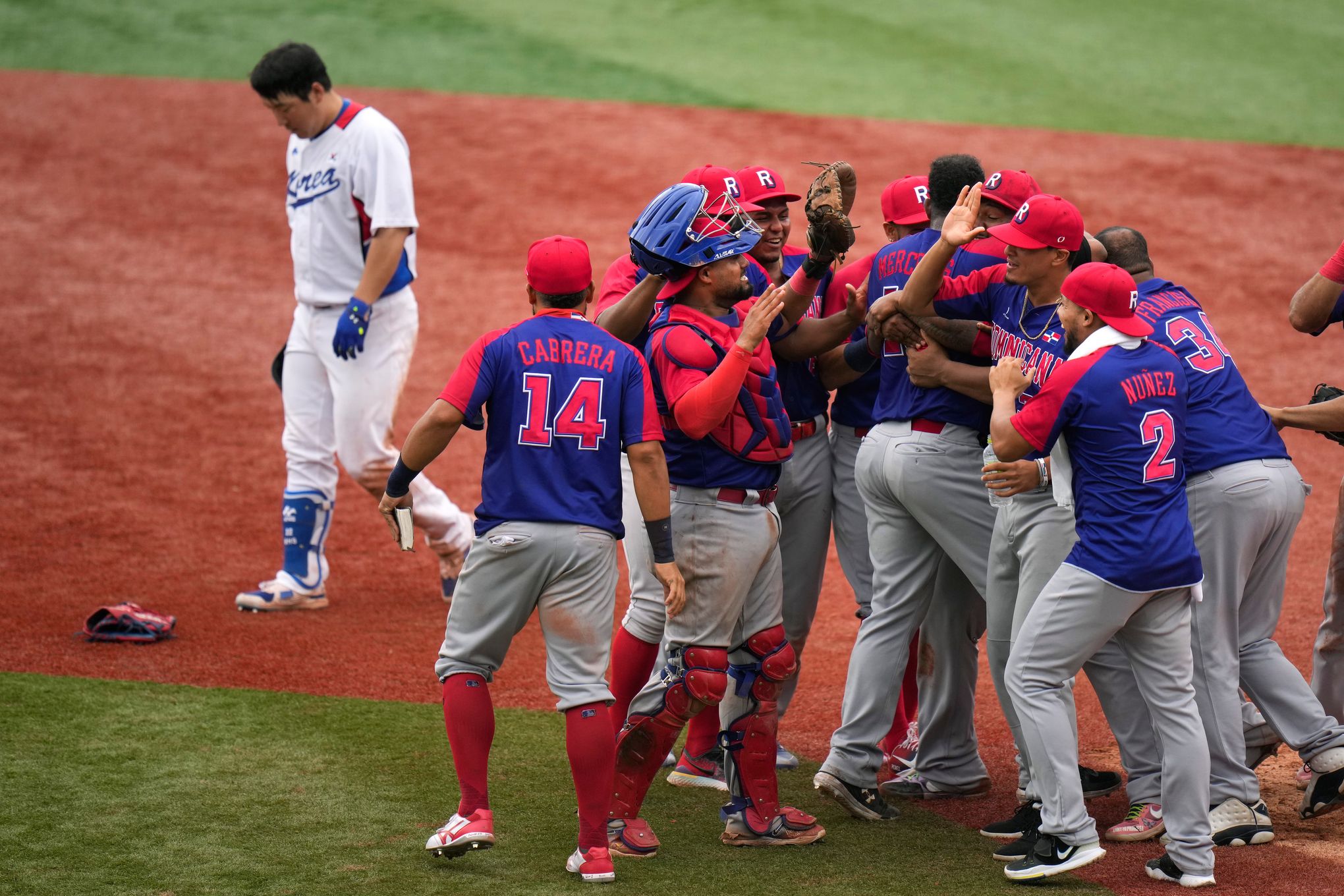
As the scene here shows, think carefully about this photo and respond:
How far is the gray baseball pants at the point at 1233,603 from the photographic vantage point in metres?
4.43

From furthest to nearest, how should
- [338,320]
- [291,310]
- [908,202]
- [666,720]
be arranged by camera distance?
[291,310], [338,320], [908,202], [666,720]

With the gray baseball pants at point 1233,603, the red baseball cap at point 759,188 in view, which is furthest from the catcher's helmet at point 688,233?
the gray baseball pants at point 1233,603

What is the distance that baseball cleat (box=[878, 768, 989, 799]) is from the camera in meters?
4.94

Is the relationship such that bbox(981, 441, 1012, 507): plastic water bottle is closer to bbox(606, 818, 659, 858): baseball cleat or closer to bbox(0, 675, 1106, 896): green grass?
bbox(0, 675, 1106, 896): green grass

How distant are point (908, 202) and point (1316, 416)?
1.54 meters

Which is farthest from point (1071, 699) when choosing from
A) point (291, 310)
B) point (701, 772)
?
point (291, 310)

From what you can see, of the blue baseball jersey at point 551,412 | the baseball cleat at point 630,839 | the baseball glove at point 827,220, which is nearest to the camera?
the blue baseball jersey at point 551,412

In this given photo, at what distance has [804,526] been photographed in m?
5.16

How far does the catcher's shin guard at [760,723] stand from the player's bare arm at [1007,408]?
0.92m

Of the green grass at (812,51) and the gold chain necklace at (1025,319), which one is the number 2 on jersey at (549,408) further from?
the green grass at (812,51)

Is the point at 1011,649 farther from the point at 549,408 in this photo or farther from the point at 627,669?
the point at 549,408

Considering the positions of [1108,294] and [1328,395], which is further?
[1328,395]

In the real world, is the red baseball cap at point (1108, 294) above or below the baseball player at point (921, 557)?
above

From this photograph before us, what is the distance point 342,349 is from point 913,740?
10.2ft
